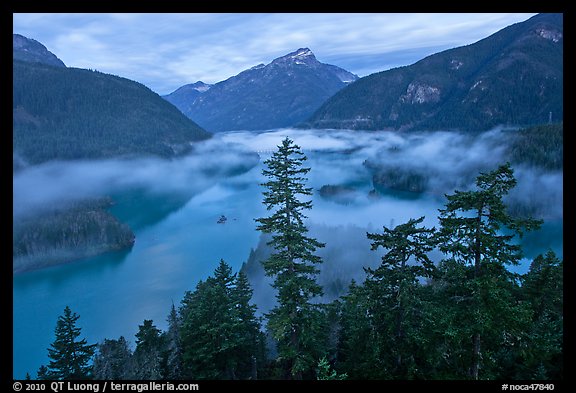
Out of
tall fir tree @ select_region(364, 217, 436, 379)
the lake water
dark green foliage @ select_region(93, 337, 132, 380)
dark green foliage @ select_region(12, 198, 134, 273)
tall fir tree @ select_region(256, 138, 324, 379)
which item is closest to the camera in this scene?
tall fir tree @ select_region(364, 217, 436, 379)

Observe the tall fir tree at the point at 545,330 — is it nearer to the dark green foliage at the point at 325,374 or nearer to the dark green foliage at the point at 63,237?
the dark green foliage at the point at 325,374

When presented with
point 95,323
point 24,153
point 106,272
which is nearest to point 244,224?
point 106,272

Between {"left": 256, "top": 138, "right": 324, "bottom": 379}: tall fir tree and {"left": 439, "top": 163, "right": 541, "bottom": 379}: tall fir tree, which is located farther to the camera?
{"left": 256, "top": 138, "right": 324, "bottom": 379}: tall fir tree

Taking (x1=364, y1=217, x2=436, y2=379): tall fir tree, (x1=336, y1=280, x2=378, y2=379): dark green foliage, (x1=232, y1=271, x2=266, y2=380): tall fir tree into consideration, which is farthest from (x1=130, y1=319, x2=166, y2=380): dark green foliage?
(x1=364, y1=217, x2=436, y2=379): tall fir tree

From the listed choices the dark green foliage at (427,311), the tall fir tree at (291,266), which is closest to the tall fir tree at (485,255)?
A: the dark green foliage at (427,311)

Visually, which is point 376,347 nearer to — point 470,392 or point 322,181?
point 470,392

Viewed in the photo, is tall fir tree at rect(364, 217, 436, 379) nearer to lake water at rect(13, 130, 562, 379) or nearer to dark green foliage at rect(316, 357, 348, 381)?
dark green foliage at rect(316, 357, 348, 381)

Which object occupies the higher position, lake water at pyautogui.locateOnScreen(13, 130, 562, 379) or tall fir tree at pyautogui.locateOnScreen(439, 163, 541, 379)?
tall fir tree at pyautogui.locateOnScreen(439, 163, 541, 379)
